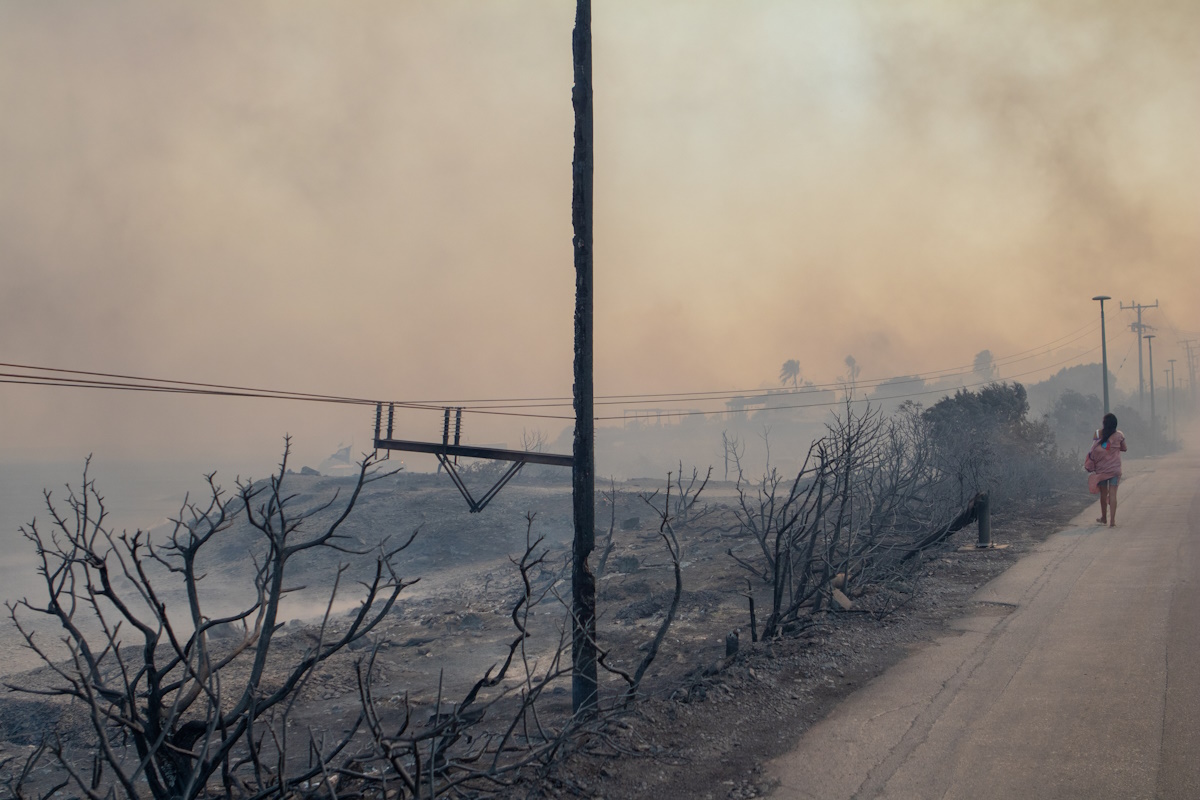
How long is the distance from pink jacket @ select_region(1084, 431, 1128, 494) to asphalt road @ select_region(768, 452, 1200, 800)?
12.9 ft

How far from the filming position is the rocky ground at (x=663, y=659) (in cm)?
538

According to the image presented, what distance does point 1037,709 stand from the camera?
560 centimetres

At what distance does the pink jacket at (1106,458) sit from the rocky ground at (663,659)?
→ 1.51 m

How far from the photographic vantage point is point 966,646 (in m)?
7.36

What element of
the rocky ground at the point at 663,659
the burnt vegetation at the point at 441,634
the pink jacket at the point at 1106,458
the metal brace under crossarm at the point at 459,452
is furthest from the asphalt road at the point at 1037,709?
the metal brace under crossarm at the point at 459,452

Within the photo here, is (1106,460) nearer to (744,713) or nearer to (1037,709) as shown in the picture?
(1037,709)

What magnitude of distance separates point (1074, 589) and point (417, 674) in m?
9.51

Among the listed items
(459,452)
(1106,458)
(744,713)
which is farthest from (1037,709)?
(459,452)

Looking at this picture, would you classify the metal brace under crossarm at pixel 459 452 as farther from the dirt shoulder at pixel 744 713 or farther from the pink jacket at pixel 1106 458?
the pink jacket at pixel 1106 458

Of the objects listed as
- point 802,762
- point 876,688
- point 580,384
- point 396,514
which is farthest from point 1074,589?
point 396,514

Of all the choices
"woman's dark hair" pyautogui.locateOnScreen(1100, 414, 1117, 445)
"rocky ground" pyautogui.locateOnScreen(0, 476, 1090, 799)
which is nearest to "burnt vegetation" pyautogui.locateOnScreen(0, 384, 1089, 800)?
"rocky ground" pyautogui.locateOnScreen(0, 476, 1090, 799)

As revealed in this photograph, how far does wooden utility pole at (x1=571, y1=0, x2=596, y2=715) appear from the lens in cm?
726

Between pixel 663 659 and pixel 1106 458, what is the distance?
27.8ft

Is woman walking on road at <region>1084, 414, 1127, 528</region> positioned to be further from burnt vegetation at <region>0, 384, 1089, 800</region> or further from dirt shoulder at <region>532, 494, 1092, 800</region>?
dirt shoulder at <region>532, 494, 1092, 800</region>
